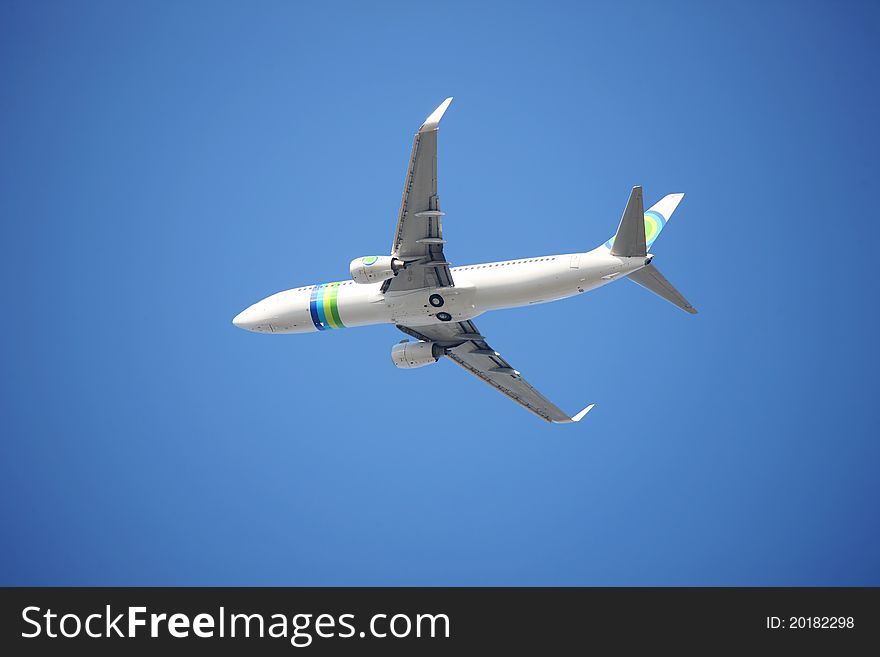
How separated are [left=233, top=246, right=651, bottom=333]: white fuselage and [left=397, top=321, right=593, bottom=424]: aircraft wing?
306 centimetres

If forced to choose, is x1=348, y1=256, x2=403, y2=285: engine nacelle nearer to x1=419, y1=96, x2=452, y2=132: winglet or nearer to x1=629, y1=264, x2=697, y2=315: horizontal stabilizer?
x1=419, y1=96, x2=452, y2=132: winglet

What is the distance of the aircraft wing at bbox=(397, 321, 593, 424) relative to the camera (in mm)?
44625

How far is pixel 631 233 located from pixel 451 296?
7712 mm

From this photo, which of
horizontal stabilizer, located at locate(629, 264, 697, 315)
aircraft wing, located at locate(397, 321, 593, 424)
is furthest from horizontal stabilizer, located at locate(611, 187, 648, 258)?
aircraft wing, located at locate(397, 321, 593, 424)

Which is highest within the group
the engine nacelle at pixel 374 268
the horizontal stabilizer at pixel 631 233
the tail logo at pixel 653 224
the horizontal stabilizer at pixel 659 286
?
the tail logo at pixel 653 224

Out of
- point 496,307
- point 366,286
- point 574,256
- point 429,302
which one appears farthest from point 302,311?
point 574,256

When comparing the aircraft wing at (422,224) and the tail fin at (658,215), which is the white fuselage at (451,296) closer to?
the aircraft wing at (422,224)

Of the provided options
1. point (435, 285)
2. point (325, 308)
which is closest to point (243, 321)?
point (325, 308)

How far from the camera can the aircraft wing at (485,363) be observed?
44.6 metres

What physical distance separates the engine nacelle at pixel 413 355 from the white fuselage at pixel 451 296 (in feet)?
9.71

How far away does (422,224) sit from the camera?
3684 cm

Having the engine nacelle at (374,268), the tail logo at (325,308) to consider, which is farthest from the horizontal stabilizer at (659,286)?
the tail logo at (325,308)
